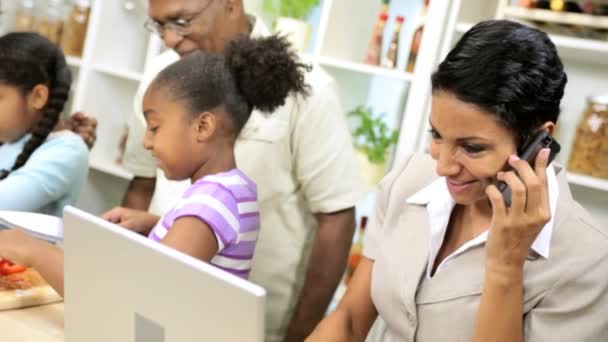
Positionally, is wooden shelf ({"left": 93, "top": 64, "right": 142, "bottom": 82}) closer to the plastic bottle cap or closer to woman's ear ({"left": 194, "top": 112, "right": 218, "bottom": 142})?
the plastic bottle cap

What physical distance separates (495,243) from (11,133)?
1353mm

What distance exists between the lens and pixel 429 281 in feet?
4.15

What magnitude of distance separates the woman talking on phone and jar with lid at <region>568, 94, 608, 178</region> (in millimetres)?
868

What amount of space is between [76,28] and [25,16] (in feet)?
0.74

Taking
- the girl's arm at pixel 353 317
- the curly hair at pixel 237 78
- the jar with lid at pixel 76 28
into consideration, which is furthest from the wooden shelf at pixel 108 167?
the girl's arm at pixel 353 317

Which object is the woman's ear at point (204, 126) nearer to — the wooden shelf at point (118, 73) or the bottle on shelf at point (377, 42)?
the bottle on shelf at point (377, 42)

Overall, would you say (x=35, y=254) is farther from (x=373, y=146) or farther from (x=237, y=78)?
(x=373, y=146)

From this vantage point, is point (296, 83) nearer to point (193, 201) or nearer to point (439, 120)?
point (193, 201)

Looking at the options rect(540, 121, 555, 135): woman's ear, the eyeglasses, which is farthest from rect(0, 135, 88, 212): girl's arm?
rect(540, 121, 555, 135): woman's ear

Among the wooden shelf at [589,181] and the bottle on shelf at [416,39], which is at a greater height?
the bottle on shelf at [416,39]

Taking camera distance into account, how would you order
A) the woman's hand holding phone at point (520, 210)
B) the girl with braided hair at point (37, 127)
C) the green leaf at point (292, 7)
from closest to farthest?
the woman's hand holding phone at point (520, 210)
the girl with braided hair at point (37, 127)
the green leaf at point (292, 7)

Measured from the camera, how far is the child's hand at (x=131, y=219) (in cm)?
159

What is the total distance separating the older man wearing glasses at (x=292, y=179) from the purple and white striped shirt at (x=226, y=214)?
288 mm

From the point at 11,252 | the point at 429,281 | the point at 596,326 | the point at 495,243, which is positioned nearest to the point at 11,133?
the point at 11,252
